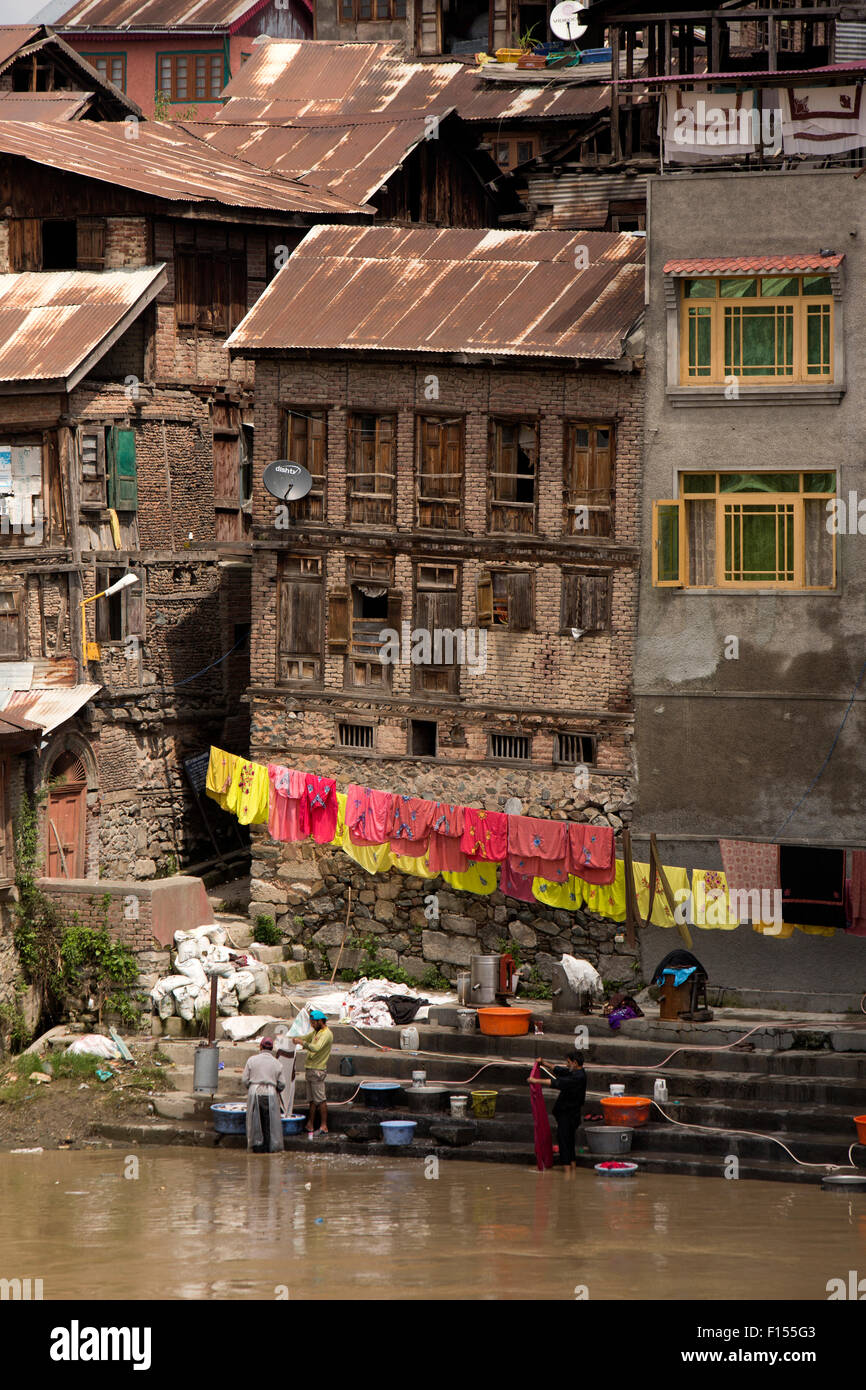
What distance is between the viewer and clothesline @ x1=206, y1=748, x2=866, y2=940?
1286 inches

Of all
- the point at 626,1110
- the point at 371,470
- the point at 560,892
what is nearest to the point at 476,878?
the point at 560,892

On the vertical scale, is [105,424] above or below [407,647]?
above

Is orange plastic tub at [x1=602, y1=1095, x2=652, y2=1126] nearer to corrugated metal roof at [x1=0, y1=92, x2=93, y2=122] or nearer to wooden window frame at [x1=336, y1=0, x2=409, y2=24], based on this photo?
corrugated metal roof at [x1=0, y1=92, x2=93, y2=122]

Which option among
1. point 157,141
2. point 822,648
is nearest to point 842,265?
point 822,648

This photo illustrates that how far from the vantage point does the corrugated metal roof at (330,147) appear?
42.5 metres

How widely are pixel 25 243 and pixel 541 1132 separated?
20.1 metres

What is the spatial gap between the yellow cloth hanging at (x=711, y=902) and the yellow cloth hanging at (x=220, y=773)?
8055mm

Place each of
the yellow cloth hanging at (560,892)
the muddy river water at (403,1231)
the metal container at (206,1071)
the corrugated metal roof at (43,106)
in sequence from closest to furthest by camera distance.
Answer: the muddy river water at (403,1231), the metal container at (206,1071), the yellow cloth hanging at (560,892), the corrugated metal roof at (43,106)

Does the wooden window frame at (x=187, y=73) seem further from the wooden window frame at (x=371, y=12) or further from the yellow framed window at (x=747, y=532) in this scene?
the yellow framed window at (x=747, y=532)

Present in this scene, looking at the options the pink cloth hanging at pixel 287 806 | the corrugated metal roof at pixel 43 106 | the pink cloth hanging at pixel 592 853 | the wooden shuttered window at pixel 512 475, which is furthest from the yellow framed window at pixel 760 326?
the corrugated metal roof at pixel 43 106

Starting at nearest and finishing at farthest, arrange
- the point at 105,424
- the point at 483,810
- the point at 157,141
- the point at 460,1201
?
the point at 460,1201
the point at 483,810
the point at 105,424
the point at 157,141

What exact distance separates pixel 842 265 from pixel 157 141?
1668 cm

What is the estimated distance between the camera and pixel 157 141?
42.9m
